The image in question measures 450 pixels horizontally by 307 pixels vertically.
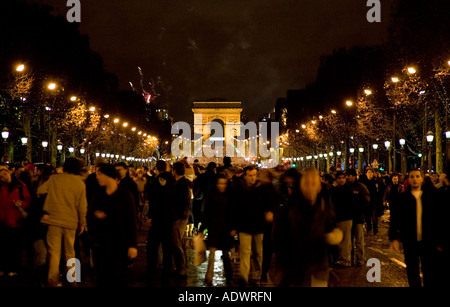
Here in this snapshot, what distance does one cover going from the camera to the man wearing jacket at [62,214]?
905cm

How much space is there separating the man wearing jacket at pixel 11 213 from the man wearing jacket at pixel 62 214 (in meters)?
1.65

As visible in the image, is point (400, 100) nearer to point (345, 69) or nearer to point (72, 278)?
point (345, 69)

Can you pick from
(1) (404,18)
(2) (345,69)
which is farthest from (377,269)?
(2) (345,69)

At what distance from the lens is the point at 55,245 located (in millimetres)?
9055

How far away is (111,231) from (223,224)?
283cm

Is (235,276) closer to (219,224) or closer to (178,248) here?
(178,248)

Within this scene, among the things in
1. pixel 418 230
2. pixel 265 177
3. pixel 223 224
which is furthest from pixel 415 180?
pixel 265 177

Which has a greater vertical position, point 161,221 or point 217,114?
point 217,114

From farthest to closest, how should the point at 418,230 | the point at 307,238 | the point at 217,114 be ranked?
the point at 217,114
the point at 418,230
the point at 307,238

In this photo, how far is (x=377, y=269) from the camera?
12.1 meters

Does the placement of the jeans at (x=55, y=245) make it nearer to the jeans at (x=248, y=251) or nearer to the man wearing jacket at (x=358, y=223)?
the jeans at (x=248, y=251)

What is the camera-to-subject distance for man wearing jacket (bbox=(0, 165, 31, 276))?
10.6 meters

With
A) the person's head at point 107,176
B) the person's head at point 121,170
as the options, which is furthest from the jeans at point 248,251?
the person's head at point 121,170
